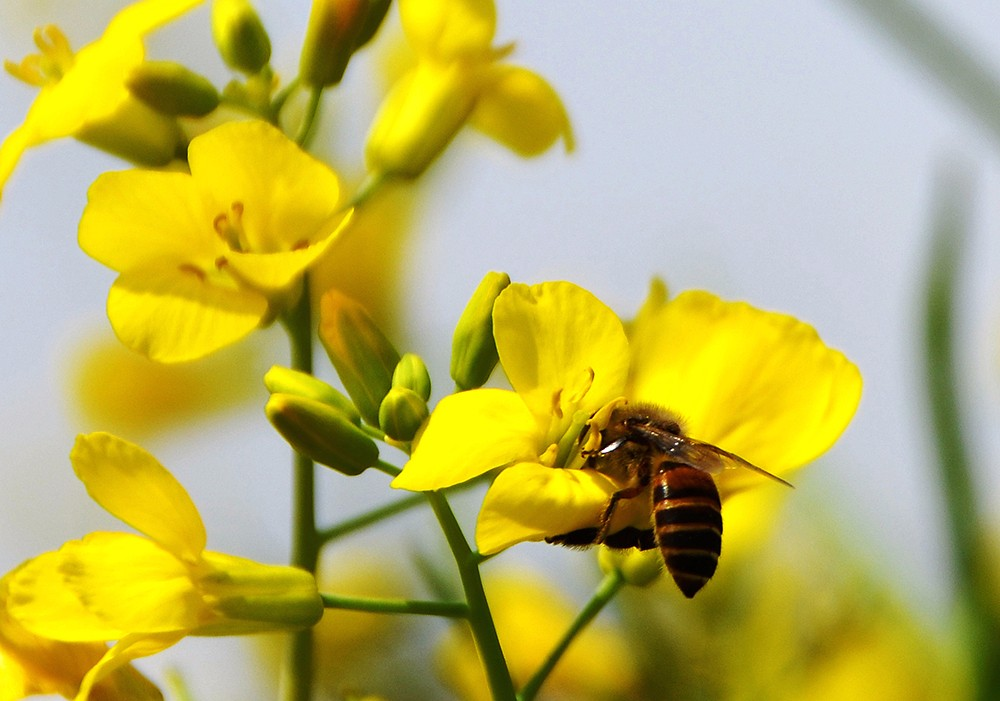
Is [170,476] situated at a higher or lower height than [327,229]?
lower

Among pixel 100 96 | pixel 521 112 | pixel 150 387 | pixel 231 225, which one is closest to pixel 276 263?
pixel 231 225

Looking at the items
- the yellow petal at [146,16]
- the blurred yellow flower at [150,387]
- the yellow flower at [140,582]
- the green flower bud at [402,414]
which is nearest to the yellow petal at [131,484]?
the yellow flower at [140,582]

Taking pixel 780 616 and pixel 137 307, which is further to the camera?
pixel 780 616

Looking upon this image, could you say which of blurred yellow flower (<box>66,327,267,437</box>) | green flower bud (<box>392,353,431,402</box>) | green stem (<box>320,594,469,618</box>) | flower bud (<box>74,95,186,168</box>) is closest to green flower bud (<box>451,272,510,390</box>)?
green flower bud (<box>392,353,431,402</box>)

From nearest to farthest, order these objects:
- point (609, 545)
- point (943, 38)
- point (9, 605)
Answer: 1. point (9, 605)
2. point (609, 545)
3. point (943, 38)

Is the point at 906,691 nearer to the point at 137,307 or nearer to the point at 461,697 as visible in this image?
the point at 461,697

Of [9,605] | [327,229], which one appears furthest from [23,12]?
[9,605]

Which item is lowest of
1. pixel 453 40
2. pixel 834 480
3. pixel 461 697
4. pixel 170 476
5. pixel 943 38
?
pixel 461 697
